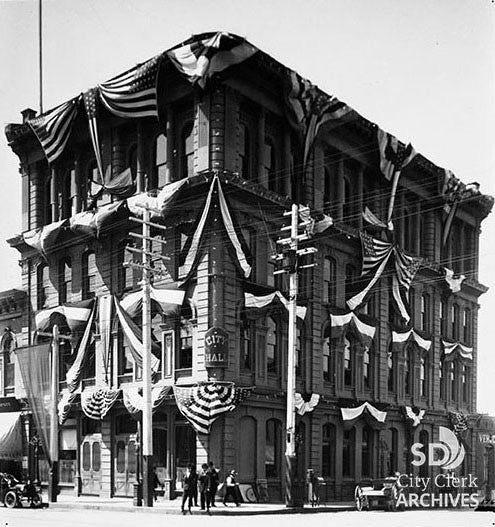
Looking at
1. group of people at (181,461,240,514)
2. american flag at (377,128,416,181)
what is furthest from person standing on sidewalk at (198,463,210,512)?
american flag at (377,128,416,181)

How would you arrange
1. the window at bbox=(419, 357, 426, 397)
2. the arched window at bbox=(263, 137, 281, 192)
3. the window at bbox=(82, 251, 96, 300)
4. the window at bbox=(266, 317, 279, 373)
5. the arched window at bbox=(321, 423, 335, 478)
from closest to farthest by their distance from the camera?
1. the window at bbox=(266, 317, 279, 373)
2. the arched window at bbox=(263, 137, 281, 192)
3. the arched window at bbox=(321, 423, 335, 478)
4. the window at bbox=(82, 251, 96, 300)
5. the window at bbox=(419, 357, 426, 397)

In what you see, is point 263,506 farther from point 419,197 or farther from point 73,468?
point 419,197

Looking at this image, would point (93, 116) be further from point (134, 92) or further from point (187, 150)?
point (187, 150)

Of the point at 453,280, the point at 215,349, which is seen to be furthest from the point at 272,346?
the point at 453,280

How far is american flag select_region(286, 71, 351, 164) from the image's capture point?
1416 inches

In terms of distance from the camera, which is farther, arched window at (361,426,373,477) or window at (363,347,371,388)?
window at (363,347,371,388)

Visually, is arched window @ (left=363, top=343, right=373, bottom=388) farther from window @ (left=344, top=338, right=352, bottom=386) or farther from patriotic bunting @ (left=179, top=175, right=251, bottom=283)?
patriotic bunting @ (left=179, top=175, right=251, bottom=283)

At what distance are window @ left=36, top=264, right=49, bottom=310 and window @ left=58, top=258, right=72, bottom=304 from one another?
52.3 inches

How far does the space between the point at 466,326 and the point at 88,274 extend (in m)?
26.3

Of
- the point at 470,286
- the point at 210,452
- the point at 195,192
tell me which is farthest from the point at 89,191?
the point at 470,286

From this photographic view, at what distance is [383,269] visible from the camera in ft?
136

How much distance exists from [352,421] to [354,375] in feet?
8.89

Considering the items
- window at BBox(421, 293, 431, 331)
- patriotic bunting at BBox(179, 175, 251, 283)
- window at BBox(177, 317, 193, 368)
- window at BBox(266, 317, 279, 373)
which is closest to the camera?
patriotic bunting at BBox(179, 175, 251, 283)

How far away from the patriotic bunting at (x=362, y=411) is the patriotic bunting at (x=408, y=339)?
14.5 ft
